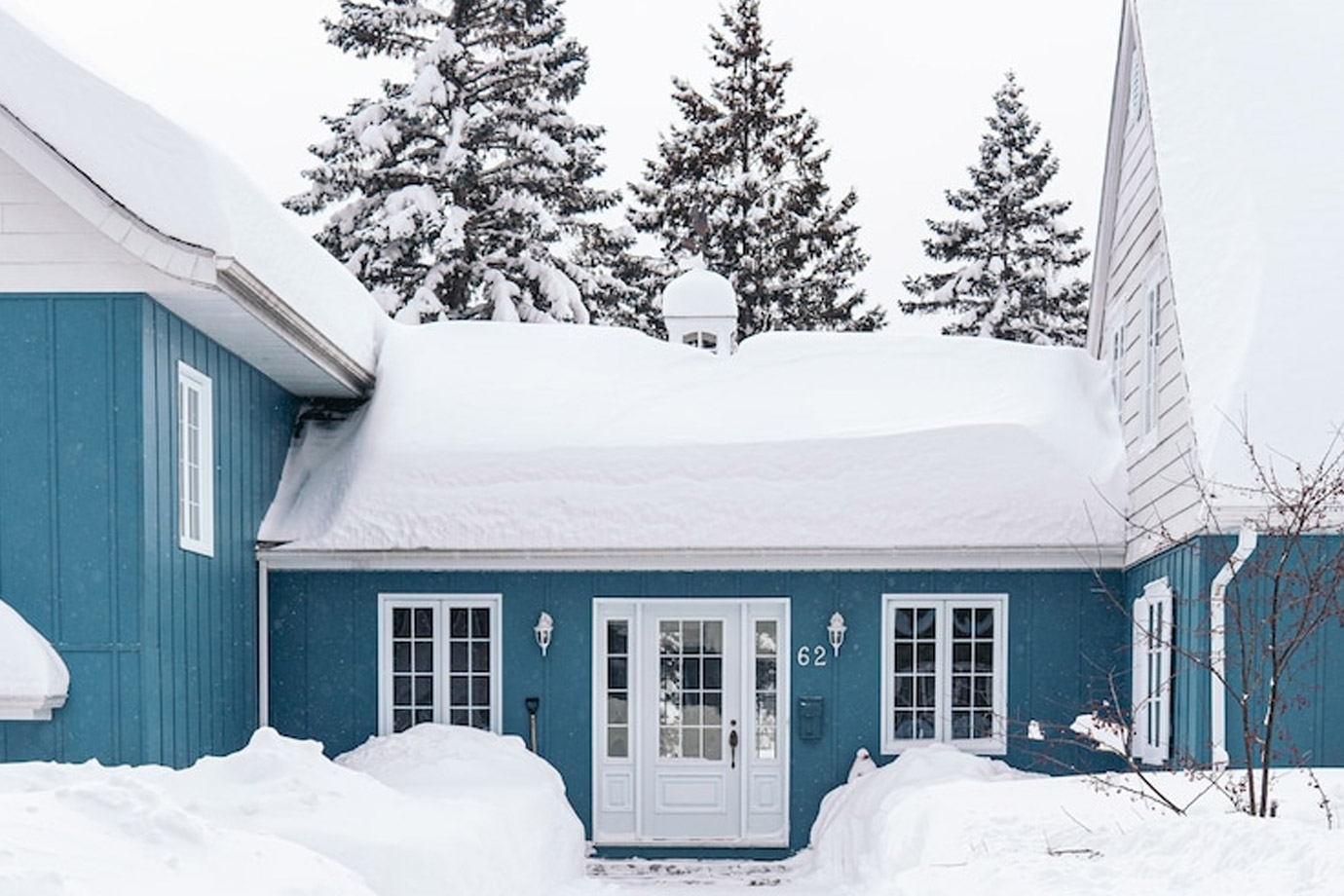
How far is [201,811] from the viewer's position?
7.81 metres

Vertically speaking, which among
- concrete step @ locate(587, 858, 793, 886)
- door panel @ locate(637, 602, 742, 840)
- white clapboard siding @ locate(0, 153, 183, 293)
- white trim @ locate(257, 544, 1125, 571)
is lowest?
concrete step @ locate(587, 858, 793, 886)

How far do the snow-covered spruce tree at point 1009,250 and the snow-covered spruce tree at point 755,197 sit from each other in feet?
5.85

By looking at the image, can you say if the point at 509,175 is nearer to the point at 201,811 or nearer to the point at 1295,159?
the point at 1295,159

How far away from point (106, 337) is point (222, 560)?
243 centimetres

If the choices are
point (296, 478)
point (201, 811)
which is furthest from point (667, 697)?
point (201, 811)

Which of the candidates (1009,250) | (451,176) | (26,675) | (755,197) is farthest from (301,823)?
(1009,250)

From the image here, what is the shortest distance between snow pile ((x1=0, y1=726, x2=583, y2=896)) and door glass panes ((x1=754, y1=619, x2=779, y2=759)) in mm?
1704

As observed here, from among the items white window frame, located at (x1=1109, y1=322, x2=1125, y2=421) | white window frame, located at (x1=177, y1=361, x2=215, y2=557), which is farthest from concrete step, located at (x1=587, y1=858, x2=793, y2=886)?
white window frame, located at (x1=1109, y1=322, x2=1125, y2=421)

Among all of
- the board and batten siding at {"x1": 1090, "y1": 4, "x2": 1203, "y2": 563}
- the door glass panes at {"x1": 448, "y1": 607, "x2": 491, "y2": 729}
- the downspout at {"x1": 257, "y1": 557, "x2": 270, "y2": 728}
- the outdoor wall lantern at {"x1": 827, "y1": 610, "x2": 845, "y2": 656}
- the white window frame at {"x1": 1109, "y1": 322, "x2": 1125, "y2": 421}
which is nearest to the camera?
the board and batten siding at {"x1": 1090, "y1": 4, "x2": 1203, "y2": 563}

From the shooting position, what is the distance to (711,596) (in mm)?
13188

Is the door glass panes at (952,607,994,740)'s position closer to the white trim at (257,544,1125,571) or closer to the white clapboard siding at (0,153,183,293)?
the white trim at (257,544,1125,571)

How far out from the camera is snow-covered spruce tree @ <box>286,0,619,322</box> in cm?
2491

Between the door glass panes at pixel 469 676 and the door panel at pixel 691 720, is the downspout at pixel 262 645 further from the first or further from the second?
the door panel at pixel 691 720

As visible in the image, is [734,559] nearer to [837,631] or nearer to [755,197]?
[837,631]
